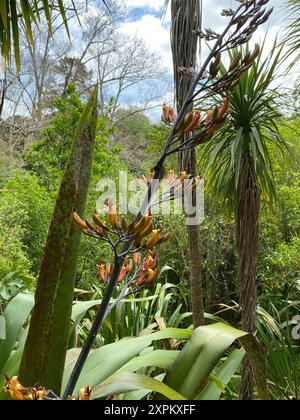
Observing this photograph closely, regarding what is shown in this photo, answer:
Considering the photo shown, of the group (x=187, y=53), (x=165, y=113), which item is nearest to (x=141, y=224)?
(x=165, y=113)

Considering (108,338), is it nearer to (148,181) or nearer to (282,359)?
(282,359)

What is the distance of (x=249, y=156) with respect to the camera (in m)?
2.74

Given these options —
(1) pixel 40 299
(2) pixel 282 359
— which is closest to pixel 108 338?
(2) pixel 282 359

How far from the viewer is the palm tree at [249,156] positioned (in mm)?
2619

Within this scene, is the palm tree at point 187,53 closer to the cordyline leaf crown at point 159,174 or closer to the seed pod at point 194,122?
the cordyline leaf crown at point 159,174

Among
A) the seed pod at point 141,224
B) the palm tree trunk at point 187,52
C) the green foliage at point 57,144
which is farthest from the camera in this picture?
the green foliage at point 57,144

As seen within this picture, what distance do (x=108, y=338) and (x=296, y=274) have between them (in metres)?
3.65

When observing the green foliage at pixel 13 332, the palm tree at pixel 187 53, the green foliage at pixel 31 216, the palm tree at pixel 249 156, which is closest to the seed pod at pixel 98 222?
the green foliage at pixel 13 332

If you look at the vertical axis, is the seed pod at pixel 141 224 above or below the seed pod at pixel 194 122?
below

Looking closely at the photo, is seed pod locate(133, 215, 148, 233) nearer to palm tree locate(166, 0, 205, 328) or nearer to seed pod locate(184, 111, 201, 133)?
seed pod locate(184, 111, 201, 133)

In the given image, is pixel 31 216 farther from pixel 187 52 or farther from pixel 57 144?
pixel 187 52

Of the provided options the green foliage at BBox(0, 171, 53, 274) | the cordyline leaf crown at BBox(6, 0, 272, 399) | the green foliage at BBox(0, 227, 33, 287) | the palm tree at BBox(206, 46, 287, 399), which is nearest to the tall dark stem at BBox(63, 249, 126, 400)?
the cordyline leaf crown at BBox(6, 0, 272, 399)

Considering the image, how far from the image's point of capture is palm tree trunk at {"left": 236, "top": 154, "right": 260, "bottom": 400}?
2.60 metres

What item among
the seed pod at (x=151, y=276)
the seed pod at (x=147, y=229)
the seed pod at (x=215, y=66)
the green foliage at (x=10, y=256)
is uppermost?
the seed pod at (x=215, y=66)
